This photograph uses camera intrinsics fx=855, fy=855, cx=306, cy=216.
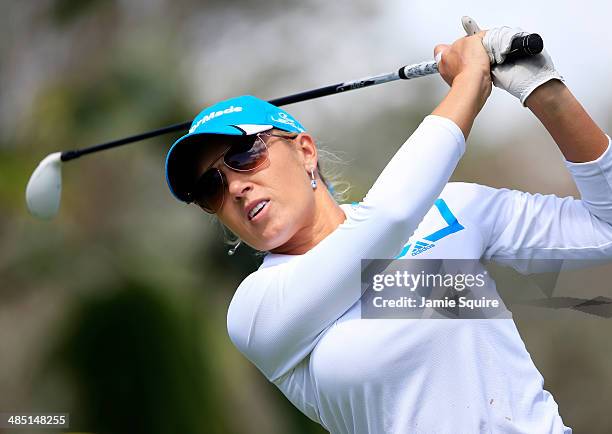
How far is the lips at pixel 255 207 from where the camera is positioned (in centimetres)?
148

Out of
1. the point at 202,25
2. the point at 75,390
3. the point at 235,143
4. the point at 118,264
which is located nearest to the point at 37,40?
the point at 202,25

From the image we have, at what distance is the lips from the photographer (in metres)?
1.48

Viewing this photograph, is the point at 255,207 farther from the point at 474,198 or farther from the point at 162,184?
the point at 162,184

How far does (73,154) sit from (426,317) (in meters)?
1.94

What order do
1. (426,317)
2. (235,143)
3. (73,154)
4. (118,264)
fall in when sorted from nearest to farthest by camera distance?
(426,317)
(235,143)
(73,154)
(118,264)

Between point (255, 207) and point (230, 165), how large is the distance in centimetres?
9

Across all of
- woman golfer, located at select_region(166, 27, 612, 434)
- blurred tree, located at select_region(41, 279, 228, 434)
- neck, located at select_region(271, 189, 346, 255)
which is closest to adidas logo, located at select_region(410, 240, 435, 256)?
woman golfer, located at select_region(166, 27, 612, 434)

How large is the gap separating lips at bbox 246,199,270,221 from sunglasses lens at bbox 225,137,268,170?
7 centimetres

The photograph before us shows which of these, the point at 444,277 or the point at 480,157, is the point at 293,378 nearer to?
the point at 444,277

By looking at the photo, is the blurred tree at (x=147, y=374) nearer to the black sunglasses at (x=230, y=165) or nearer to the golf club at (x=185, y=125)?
the golf club at (x=185, y=125)

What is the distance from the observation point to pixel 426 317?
1369mm

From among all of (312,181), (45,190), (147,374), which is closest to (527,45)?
(312,181)

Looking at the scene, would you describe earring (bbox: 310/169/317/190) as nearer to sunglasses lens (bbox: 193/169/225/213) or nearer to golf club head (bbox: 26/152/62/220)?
sunglasses lens (bbox: 193/169/225/213)

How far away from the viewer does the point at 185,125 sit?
7.16 ft
